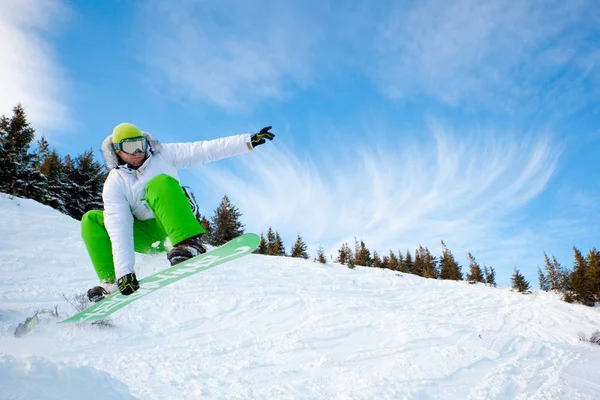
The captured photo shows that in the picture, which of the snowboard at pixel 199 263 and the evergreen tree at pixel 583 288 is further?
the evergreen tree at pixel 583 288

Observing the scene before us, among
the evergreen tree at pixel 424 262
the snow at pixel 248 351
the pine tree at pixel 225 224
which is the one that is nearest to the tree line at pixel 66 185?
the pine tree at pixel 225 224

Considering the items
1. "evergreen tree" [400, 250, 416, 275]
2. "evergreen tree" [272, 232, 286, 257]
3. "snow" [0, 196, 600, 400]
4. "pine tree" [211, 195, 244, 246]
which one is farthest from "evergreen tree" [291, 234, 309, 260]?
"snow" [0, 196, 600, 400]

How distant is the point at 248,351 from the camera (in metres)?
4.61

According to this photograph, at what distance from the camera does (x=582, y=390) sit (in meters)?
4.41

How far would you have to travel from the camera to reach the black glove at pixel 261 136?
3.61m

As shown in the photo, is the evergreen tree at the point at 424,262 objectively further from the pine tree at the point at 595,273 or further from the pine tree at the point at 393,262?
the pine tree at the point at 595,273

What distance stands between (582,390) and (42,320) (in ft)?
24.0

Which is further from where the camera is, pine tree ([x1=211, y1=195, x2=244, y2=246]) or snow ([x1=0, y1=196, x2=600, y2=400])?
pine tree ([x1=211, y1=195, x2=244, y2=246])

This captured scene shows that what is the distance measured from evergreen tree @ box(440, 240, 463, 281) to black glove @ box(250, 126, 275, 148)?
157 ft

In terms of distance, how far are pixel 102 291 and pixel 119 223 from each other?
0.88m

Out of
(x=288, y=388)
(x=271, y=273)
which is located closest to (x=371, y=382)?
(x=288, y=388)

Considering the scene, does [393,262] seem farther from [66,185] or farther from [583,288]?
[66,185]

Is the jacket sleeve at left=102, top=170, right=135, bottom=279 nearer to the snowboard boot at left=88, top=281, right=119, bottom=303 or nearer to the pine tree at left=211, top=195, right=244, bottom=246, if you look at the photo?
the snowboard boot at left=88, top=281, right=119, bottom=303

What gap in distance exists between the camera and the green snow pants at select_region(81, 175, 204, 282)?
305 cm
